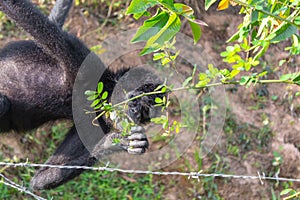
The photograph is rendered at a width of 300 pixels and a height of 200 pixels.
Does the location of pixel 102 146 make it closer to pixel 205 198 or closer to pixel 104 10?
pixel 205 198

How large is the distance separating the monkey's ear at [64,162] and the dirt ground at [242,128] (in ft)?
2.18

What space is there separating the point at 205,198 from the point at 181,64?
1552 millimetres

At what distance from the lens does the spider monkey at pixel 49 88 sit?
382 cm

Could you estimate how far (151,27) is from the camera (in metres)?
2.20

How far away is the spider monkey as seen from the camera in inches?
151

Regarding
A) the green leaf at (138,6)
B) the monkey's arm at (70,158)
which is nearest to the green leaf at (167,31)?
the green leaf at (138,6)

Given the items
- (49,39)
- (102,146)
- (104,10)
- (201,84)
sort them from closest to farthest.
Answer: (201,84), (49,39), (102,146), (104,10)

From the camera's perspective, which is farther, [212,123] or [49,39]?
[212,123]

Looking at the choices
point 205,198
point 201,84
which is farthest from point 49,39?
point 205,198

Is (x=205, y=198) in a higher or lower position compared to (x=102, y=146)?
lower

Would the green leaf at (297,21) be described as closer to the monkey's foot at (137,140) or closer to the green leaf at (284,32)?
the green leaf at (284,32)

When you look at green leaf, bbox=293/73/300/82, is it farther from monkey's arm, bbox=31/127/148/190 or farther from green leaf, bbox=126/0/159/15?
monkey's arm, bbox=31/127/148/190

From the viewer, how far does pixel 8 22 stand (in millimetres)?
5828

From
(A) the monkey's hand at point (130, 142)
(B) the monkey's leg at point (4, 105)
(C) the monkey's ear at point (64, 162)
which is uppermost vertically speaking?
(B) the monkey's leg at point (4, 105)
